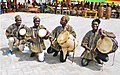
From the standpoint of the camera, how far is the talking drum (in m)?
6.06

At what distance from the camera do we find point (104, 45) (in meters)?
5.71

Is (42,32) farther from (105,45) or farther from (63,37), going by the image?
(105,45)

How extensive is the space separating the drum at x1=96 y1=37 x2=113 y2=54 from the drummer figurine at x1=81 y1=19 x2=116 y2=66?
9cm

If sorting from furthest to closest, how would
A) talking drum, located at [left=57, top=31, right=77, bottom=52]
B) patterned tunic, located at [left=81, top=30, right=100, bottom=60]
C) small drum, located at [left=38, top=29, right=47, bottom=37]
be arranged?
1. small drum, located at [left=38, top=29, right=47, bottom=37]
2. talking drum, located at [left=57, top=31, right=77, bottom=52]
3. patterned tunic, located at [left=81, top=30, right=100, bottom=60]

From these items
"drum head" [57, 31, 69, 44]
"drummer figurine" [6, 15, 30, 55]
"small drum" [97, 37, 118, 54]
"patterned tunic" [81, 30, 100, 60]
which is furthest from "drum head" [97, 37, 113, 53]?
"drummer figurine" [6, 15, 30, 55]

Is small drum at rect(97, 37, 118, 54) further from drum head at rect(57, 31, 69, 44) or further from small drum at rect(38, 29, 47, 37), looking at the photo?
small drum at rect(38, 29, 47, 37)

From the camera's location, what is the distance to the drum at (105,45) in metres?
5.68

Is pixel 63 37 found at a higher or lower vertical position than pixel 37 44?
higher

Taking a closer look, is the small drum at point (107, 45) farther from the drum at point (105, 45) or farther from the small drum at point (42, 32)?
the small drum at point (42, 32)

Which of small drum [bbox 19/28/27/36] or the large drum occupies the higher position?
small drum [bbox 19/28/27/36]

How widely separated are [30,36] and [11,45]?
653 mm

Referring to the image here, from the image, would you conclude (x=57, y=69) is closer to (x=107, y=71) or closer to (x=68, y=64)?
(x=68, y=64)

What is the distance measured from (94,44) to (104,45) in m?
0.30

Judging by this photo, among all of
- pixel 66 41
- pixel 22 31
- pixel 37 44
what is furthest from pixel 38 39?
pixel 66 41
